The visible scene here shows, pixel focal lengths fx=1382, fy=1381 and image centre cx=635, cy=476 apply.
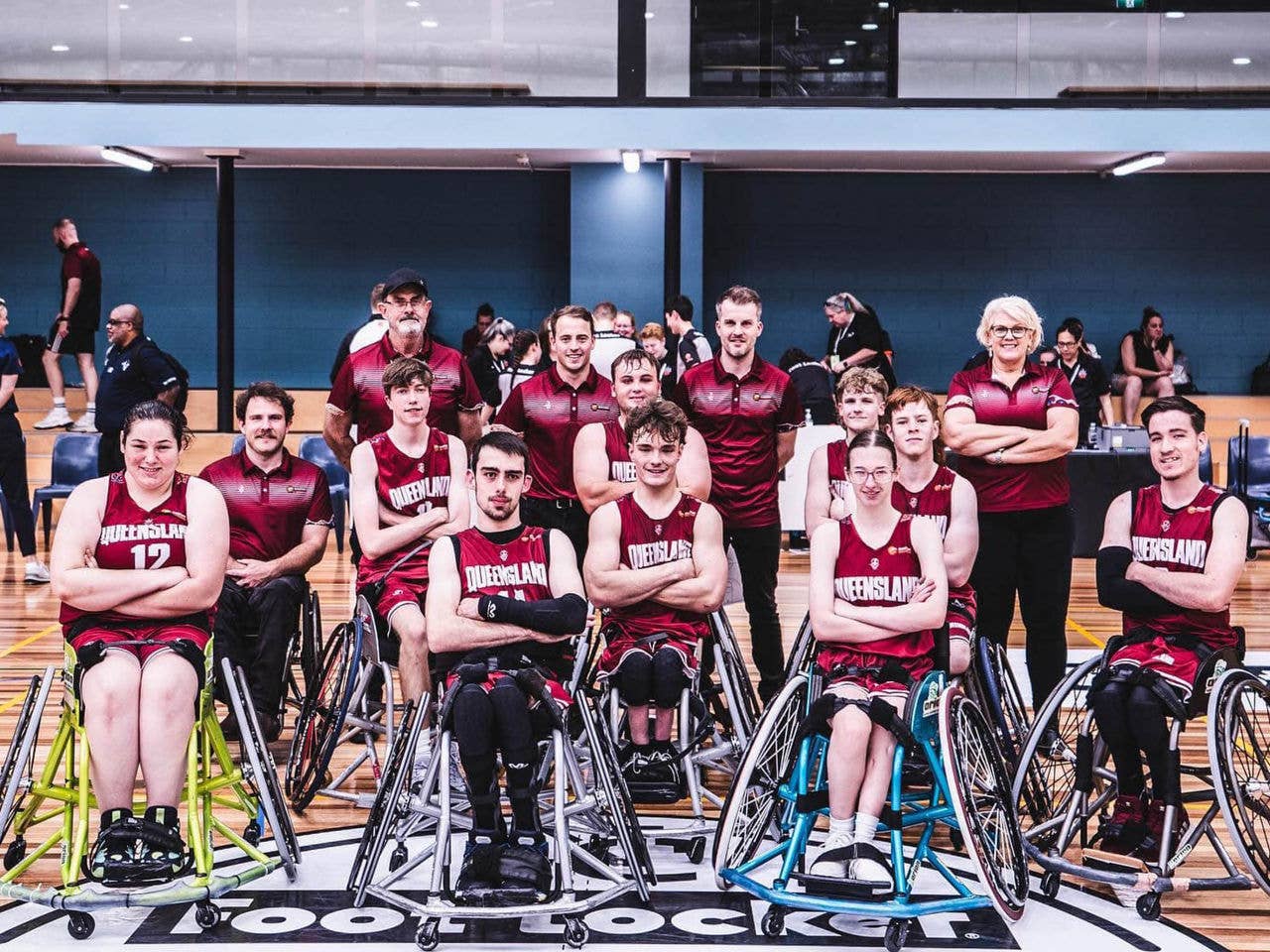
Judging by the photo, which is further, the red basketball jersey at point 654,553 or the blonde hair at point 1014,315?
the blonde hair at point 1014,315

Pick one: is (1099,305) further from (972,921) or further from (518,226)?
(972,921)

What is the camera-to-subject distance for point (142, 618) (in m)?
3.25

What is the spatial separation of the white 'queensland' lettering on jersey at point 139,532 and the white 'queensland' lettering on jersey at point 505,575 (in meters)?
0.70

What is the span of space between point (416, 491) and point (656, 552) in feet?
2.66

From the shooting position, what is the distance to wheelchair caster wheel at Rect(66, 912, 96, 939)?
293cm

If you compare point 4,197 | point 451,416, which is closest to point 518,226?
point 4,197

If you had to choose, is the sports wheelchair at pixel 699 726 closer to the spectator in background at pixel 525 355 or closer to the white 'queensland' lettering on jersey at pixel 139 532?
the white 'queensland' lettering on jersey at pixel 139 532

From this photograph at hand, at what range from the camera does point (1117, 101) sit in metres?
9.80

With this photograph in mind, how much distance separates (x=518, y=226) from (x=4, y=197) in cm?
469

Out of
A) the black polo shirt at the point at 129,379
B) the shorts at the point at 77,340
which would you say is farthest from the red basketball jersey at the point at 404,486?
the shorts at the point at 77,340

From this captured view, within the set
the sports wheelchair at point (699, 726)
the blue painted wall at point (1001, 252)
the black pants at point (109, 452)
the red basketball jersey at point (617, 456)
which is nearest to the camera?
the sports wheelchair at point (699, 726)

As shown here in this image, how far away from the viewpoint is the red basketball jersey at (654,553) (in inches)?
142

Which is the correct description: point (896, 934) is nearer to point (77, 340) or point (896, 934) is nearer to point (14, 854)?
point (14, 854)

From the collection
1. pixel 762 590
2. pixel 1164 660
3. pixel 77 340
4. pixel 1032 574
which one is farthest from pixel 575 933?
pixel 77 340
